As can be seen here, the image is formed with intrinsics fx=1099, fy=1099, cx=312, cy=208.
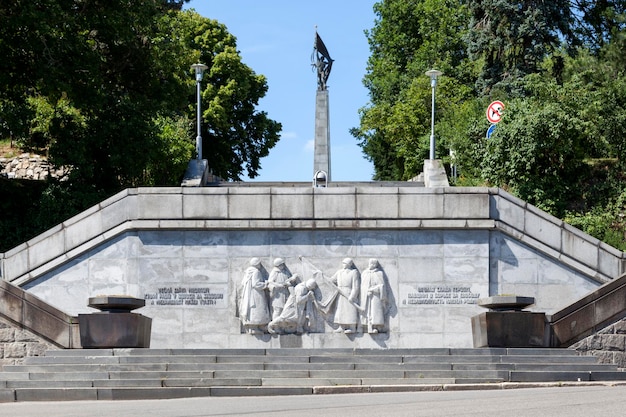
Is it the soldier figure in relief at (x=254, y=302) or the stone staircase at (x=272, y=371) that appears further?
the soldier figure in relief at (x=254, y=302)

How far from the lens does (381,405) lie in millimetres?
13203

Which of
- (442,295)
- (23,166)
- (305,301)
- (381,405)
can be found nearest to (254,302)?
(305,301)

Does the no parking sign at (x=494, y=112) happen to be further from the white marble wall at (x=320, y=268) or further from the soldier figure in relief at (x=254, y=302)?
the soldier figure in relief at (x=254, y=302)

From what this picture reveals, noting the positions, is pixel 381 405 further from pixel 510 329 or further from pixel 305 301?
pixel 305 301

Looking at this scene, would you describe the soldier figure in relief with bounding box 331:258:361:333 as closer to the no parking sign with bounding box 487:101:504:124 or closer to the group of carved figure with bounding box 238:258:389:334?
the group of carved figure with bounding box 238:258:389:334

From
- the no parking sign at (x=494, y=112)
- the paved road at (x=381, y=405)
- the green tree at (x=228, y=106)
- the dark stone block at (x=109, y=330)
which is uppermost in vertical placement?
the green tree at (x=228, y=106)

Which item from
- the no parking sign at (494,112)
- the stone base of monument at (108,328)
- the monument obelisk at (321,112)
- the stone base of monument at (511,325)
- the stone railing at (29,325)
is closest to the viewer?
the stone base of monument at (108,328)

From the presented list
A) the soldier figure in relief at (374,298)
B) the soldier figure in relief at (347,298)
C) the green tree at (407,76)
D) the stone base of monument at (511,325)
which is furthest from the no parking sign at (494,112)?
the stone base of monument at (511,325)

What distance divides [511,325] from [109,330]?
6773 millimetres

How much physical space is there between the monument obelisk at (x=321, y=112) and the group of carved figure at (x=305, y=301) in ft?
52.6

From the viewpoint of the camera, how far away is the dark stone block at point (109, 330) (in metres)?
18.4

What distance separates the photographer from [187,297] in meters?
22.3

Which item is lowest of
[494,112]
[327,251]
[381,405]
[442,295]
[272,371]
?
[381,405]

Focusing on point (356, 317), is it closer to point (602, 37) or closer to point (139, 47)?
point (139, 47)
